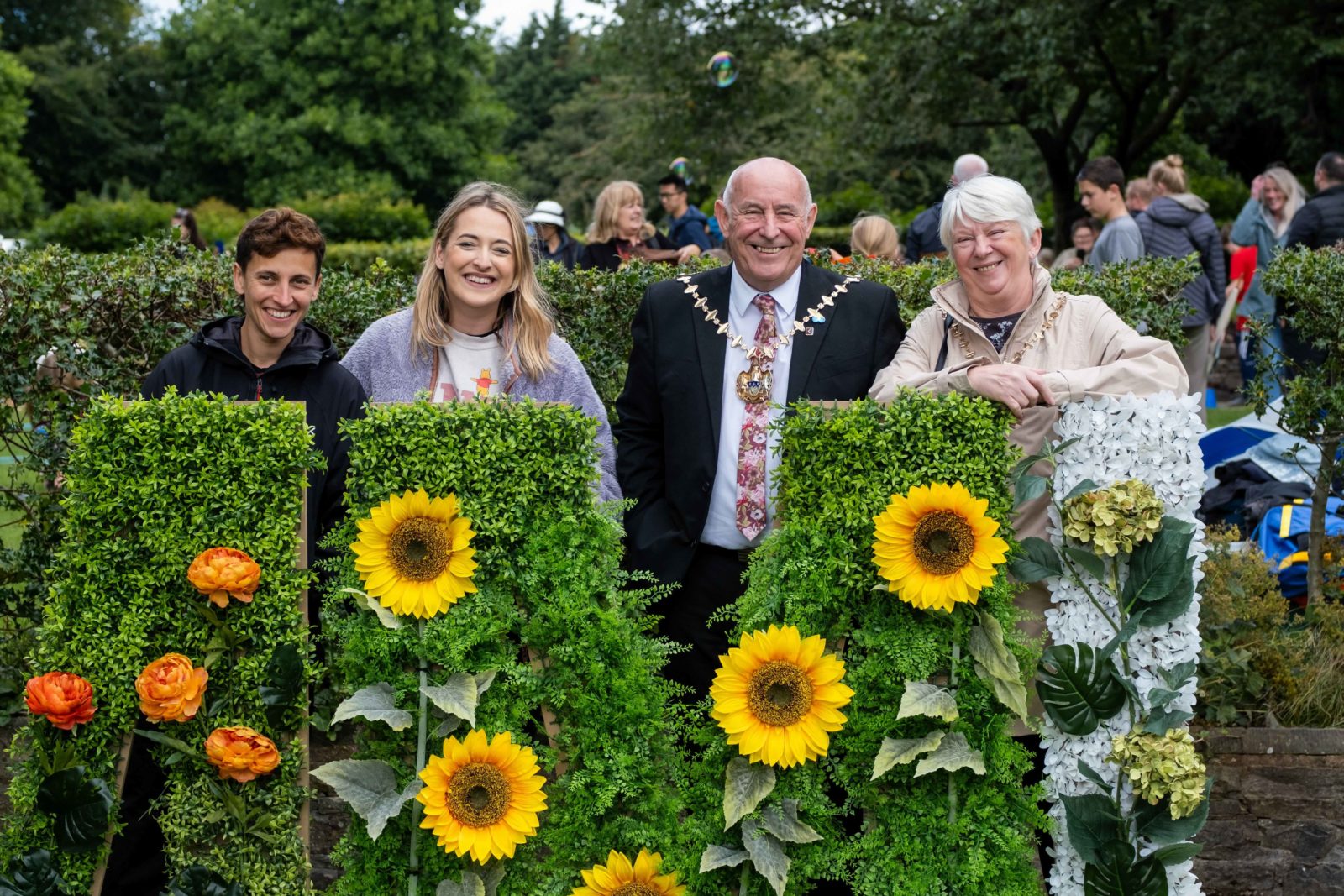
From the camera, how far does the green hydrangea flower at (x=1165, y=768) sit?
294 cm

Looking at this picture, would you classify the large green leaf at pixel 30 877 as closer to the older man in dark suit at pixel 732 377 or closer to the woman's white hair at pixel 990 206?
the older man in dark suit at pixel 732 377

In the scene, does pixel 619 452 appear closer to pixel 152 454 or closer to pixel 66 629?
pixel 152 454

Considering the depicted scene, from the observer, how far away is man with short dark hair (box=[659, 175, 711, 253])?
31.9 ft

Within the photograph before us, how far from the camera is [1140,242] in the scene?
331 inches

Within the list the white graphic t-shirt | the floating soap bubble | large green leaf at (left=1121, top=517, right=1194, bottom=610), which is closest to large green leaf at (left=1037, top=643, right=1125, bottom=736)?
large green leaf at (left=1121, top=517, right=1194, bottom=610)

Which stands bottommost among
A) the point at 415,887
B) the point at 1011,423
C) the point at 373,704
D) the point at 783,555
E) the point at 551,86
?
the point at 415,887

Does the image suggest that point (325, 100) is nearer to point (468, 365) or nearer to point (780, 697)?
point (468, 365)

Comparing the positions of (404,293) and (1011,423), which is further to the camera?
(404,293)

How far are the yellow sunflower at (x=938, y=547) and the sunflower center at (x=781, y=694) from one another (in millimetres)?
300

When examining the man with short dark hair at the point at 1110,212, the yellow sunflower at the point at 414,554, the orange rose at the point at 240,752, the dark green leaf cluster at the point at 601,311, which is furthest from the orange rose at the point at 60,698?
the man with short dark hair at the point at 1110,212

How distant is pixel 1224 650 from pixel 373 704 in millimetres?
3120

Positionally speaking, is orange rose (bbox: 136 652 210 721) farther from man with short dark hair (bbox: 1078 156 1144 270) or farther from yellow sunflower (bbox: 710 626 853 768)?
man with short dark hair (bbox: 1078 156 1144 270)

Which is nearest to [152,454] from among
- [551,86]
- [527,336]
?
[527,336]

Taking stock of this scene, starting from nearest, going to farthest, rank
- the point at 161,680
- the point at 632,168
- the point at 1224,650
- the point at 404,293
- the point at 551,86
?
the point at 161,680 < the point at 1224,650 < the point at 404,293 < the point at 632,168 < the point at 551,86
